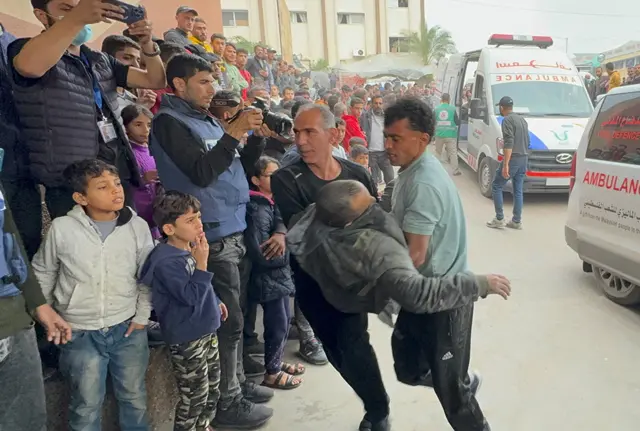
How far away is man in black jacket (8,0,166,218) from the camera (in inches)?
74.8

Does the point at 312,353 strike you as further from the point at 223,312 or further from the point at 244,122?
the point at 244,122

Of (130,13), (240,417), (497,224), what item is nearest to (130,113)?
(130,13)

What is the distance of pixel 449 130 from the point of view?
10.3 m

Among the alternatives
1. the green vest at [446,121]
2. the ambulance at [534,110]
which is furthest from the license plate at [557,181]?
the green vest at [446,121]

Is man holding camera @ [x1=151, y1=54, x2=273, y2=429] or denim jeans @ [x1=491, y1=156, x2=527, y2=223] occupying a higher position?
man holding camera @ [x1=151, y1=54, x2=273, y2=429]

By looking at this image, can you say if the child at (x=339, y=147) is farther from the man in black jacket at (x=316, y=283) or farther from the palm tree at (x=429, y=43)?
the palm tree at (x=429, y=43)

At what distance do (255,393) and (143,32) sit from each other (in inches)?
83.6

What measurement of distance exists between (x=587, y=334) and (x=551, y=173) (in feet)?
13.6

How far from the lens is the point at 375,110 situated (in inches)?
344

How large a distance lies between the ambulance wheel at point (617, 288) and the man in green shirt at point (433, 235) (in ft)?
8.21

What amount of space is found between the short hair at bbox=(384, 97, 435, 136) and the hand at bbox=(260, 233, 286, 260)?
1.06m

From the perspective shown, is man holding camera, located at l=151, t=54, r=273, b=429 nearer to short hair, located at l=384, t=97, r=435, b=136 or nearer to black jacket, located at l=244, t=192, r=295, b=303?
black jacket, located at l=244, t=192, r=295, b=303

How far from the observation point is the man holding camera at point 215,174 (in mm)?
2363

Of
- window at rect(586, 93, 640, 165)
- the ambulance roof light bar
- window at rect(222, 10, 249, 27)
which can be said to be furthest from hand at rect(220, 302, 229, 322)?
window at rect(222, 10, 249, 27)
